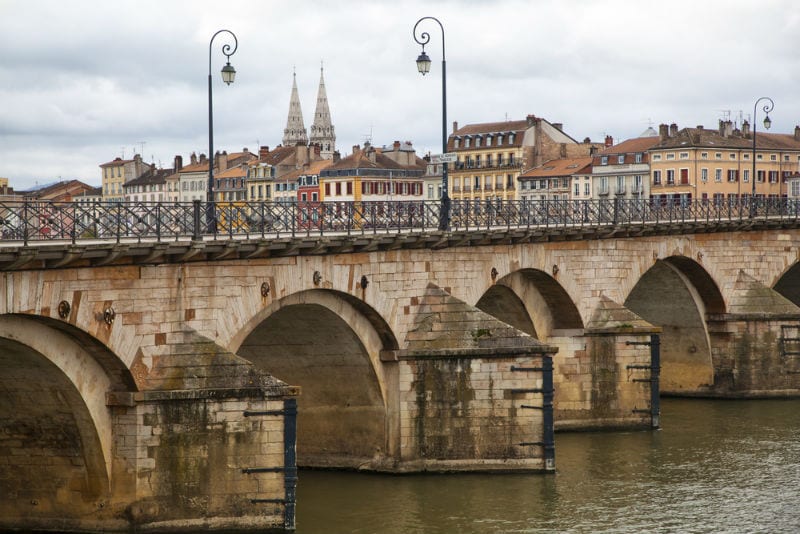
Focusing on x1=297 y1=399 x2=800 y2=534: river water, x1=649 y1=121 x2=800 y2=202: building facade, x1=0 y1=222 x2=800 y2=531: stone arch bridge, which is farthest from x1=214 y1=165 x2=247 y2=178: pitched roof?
x1=297 y1=399 x2=800 y2=534: river water

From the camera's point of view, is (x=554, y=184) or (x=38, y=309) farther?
(x=554, y=184)

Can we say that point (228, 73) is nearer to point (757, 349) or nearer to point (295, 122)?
point (757, 349)

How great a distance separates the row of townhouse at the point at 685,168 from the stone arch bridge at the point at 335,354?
43.3 metres

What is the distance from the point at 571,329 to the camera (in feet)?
142

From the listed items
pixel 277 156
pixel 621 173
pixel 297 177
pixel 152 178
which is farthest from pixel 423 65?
pixel 152 178

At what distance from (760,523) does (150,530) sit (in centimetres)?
1230

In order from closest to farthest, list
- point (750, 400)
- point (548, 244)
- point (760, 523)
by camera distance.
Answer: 1. point (760, 523)
2. point (548, 244)
3. point (750, 400)

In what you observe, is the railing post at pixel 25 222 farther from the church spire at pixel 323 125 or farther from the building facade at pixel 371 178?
the church spire at pixel 323 125

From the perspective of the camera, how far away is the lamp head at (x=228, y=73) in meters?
31.7

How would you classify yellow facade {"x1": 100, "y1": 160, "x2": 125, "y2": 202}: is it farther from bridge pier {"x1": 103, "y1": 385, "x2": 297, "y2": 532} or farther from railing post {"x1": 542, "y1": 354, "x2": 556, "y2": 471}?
bridge pier {"x1": 103, "y1": 385, "x2": 297, "y2": 532}

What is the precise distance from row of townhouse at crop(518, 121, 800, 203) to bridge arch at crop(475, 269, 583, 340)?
167 ft

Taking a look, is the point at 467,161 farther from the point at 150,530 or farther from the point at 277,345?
the point at 150,530

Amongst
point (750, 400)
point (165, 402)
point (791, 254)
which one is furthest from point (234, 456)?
point (791, 254)

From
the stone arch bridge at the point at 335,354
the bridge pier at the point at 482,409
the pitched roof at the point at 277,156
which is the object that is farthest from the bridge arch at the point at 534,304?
the pitched roof at the point at 277,156
